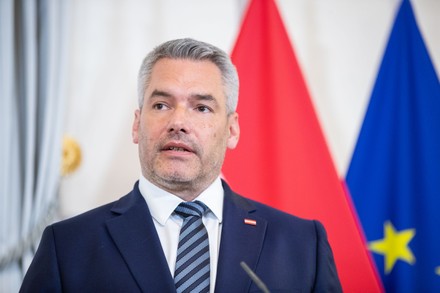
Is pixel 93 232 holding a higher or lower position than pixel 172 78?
lower

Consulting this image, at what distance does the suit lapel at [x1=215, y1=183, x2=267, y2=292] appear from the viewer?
A: 1.49 meters

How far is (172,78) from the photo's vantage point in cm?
167

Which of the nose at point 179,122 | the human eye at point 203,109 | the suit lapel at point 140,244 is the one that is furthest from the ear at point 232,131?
the suit lapel at point 140,244

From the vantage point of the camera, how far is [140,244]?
151 cm

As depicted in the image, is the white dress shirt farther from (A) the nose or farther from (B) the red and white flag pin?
(A) the nose

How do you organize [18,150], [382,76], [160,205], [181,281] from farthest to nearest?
1. [382,76]
2. [18,150]
3. [160,205]
4. [181,281]

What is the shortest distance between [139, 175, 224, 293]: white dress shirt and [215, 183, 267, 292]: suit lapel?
1.4 inches

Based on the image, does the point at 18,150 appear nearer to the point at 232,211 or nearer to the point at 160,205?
the point at 160,205

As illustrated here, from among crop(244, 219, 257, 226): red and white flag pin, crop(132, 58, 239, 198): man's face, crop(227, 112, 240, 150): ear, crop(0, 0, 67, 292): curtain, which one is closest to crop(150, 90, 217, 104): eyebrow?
crop(132, 58, 239, 198): man's face

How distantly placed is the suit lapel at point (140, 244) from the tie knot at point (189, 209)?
103 millimetres

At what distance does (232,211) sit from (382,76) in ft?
3.82

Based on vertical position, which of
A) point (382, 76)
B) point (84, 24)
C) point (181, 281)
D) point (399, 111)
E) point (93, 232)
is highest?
point (84, 24)

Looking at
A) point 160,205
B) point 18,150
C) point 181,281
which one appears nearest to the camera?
point 181,281

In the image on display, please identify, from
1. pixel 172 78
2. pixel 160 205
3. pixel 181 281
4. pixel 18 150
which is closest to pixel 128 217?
pixel 160 205
